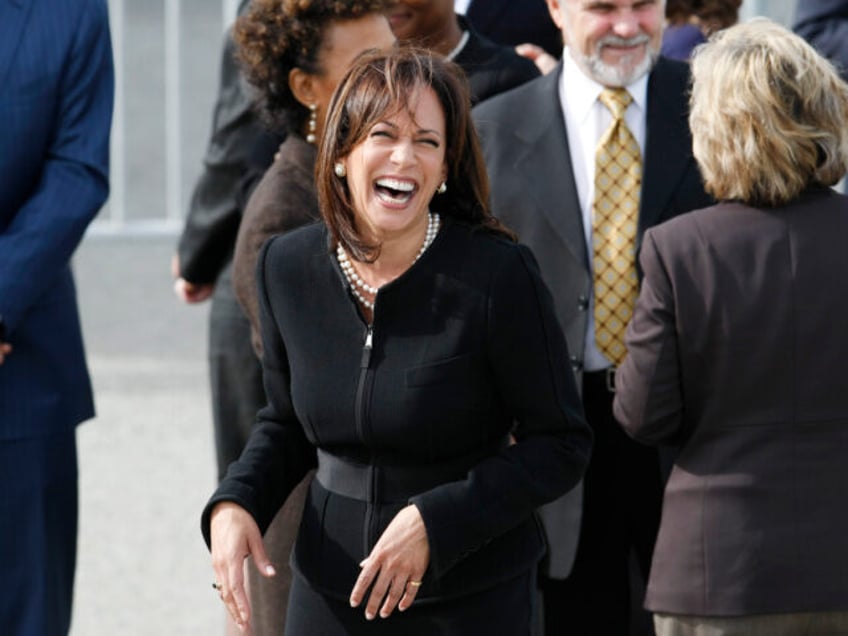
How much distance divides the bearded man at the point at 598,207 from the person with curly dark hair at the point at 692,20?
760mm

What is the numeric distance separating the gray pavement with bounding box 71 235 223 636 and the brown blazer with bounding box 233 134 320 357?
167 cm

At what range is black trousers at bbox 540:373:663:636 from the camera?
4004 mm

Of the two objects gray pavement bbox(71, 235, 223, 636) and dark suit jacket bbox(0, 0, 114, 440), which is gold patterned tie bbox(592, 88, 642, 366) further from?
gray pavement bbox(71, 235, 223, 636)

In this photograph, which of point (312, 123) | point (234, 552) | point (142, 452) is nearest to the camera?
point (234, 552)

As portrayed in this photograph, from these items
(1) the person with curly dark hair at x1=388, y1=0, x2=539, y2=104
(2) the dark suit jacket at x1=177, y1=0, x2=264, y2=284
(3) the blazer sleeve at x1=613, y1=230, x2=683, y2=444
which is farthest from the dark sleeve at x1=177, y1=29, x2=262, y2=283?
(3) the blazer sleeve at x1=613, y1=230, x2=683, y2=444

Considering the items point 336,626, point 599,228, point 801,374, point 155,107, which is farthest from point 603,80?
point 155,107

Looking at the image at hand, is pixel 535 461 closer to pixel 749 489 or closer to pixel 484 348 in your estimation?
pixel 484 348

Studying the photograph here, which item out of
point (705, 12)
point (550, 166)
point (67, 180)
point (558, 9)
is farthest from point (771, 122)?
point (705, 12)

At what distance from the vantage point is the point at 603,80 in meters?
4.04

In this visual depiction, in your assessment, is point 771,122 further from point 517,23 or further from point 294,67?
point 517,23

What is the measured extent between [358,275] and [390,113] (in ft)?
0.93

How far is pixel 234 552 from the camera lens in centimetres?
292

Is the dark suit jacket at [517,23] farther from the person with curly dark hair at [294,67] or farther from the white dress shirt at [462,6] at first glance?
the person with curly dark hair at [294,67]

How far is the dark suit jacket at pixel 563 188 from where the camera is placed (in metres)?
3.93
